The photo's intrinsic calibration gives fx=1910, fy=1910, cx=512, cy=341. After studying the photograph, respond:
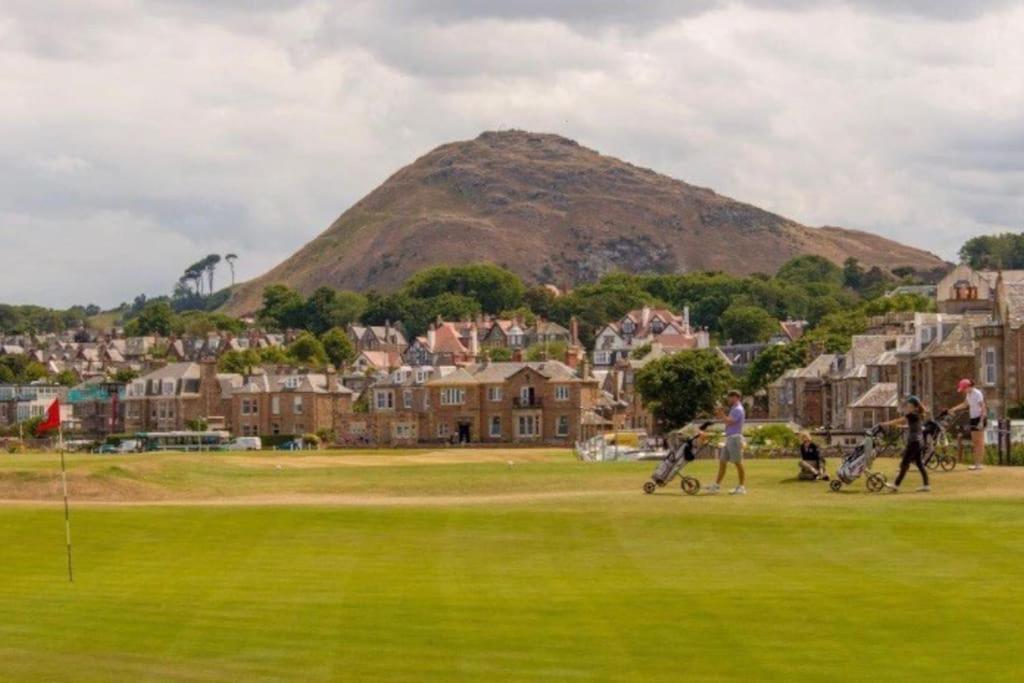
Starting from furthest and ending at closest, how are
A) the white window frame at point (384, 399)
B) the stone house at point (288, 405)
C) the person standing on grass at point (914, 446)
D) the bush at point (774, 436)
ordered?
1. the stone house at point (288, 405)
2. the white window frame at point (384, 399)
3. the bush at point (774, 436)
4. the person standing on grass at point (914, 446)

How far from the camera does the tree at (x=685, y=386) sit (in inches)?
5768

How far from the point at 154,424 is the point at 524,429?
51.6 m

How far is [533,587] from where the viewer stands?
25844 mm

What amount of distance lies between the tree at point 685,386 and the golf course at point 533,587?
4065 inches

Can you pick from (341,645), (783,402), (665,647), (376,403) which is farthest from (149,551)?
(376,403)

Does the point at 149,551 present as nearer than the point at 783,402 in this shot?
Yes

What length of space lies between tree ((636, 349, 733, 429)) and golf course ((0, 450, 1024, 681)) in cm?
10325

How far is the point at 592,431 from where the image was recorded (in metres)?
159

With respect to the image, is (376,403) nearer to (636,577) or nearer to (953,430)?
(953,430)

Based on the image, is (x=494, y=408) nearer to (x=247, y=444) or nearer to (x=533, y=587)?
(x=247, y=444)

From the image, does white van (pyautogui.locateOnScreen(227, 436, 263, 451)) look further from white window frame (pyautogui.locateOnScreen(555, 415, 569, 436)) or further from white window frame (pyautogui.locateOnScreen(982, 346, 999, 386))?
white window frame (pyautogui.locateOnScreen(982, 346, 999, 386))

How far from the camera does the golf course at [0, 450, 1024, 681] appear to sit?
20016mm

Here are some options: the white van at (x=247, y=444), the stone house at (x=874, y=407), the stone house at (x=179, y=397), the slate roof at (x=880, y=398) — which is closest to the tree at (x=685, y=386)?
the stone house at (x=874, y=407)

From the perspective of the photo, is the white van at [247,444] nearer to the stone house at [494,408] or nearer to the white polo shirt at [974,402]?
the stone house at [494,408]
